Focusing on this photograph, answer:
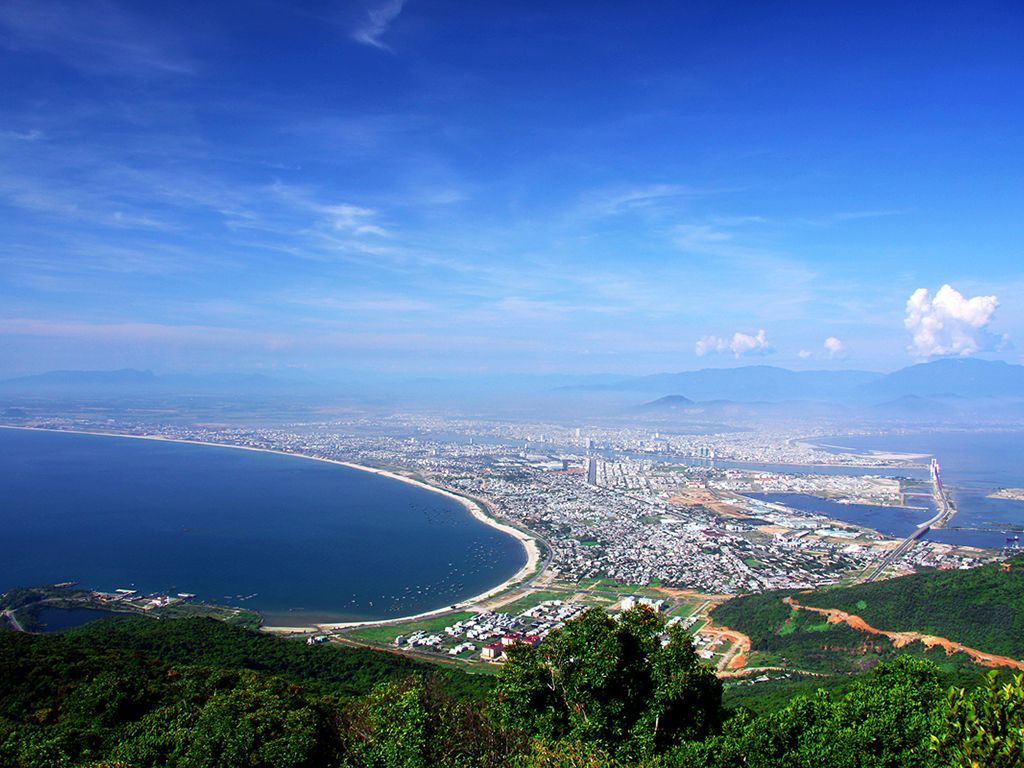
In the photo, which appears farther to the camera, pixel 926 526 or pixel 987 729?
pixel 926 526

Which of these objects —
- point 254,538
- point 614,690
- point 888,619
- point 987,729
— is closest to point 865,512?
point 888,619

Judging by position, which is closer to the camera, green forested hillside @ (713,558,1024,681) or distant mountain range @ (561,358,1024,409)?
green forested hillside @ (713,558,1024,681)

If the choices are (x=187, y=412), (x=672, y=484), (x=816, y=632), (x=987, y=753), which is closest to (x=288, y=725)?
(x=987, y=753)

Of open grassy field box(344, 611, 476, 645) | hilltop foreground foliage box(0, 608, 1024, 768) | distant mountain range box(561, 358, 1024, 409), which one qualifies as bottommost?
open grassy field box(344, 611, 476, 645)

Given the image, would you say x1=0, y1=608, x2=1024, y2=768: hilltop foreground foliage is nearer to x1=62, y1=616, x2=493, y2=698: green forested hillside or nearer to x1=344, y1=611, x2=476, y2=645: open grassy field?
x1=62, y1=616, x2=493, y2=698: green forested hillside

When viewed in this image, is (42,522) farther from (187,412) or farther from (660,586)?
(187,412)

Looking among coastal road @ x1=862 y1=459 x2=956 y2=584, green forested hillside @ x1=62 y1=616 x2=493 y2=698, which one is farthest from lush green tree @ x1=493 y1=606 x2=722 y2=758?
coastal road @ x1=862 y1=459 x2=956 y2=584

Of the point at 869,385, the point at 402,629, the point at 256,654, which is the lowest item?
the point at 402,629

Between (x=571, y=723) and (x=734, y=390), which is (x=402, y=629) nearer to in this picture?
(x=571, y=723)
